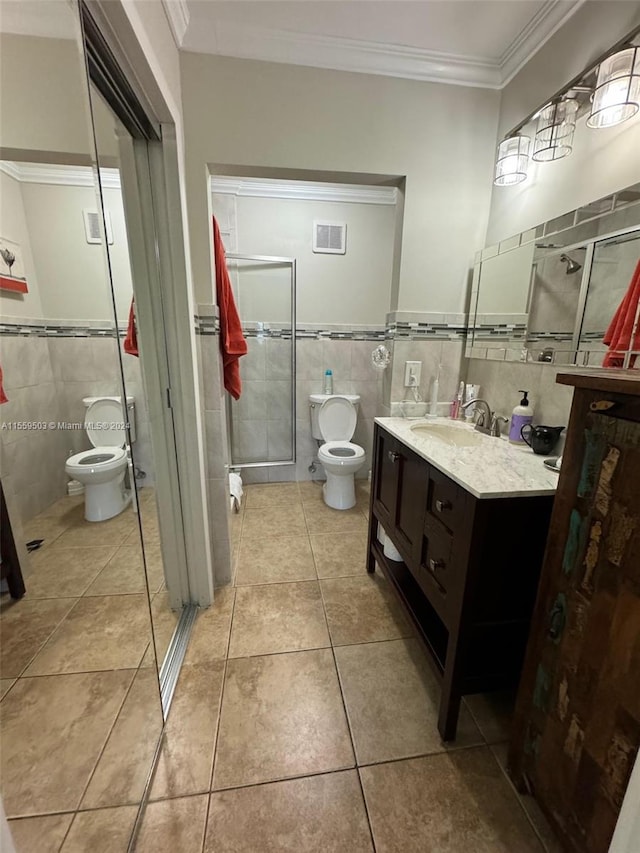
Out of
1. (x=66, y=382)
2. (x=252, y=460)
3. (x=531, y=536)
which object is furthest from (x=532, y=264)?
(x=252, y=460)

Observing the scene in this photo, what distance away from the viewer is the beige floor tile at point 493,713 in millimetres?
1196

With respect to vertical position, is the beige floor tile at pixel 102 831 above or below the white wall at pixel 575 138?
below

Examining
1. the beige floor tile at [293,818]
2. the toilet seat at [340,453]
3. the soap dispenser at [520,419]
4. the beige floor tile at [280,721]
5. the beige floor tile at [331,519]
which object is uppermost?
the soap dispenser at [520,419]

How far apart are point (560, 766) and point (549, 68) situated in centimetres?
237

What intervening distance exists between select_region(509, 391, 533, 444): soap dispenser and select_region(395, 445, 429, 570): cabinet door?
483 millimetres

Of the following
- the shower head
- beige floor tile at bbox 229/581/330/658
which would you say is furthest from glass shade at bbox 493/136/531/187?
beige floor tile at bbox 229/581/330/658

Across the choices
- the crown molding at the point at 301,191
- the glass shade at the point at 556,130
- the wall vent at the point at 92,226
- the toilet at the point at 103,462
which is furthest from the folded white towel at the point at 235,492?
the glass shade at the point at 556,130

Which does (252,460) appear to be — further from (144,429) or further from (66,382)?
(66,382)

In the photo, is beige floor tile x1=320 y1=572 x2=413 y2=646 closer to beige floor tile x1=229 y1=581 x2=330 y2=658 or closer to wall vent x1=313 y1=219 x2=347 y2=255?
beige floor tile x1=229 y1=581 x2=330 y2=658

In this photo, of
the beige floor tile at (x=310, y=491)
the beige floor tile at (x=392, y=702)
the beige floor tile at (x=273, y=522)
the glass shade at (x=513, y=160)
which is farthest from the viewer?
the beige floor tile at (x=310, y=491)

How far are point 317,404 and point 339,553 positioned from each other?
1270 mm

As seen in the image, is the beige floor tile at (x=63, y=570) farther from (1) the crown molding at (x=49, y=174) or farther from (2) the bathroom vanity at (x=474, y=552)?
(2) the bathroom vanity at (x=474, y=552)

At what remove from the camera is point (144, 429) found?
4.66 feet

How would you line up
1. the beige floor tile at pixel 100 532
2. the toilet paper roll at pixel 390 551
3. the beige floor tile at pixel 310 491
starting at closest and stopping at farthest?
1. the beige floor tile at pixel 100 532
2. the toilet paper roll at pixel 390 551
3. the beige floor tile at pixel 310 491
